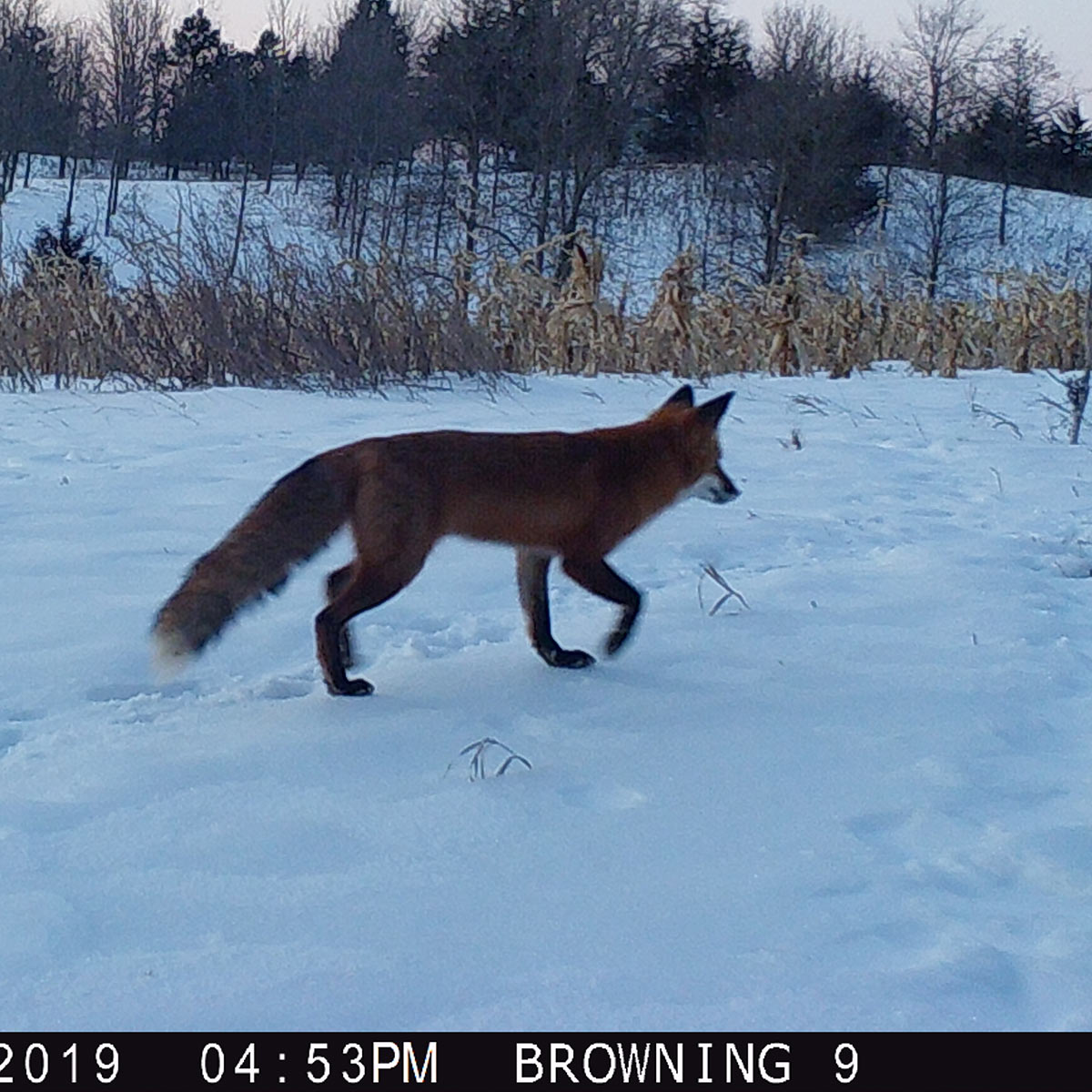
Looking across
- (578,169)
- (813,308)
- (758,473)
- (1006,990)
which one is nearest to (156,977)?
(1006,990)

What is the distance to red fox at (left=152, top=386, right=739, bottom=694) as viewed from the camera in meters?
3.35

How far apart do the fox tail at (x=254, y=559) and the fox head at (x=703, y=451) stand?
126 centimetres

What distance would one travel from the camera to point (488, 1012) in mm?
1854

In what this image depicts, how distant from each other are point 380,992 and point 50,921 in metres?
0.58

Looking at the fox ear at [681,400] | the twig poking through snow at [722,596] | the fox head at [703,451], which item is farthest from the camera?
the fox ear at [681,400]

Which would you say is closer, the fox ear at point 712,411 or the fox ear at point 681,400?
the fox ear at point 712,411

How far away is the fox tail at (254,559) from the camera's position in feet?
10.5

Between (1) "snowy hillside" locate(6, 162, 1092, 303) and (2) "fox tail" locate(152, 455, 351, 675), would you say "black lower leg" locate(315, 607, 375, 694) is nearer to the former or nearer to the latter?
(2) "fox tail" locate(152, 455, 351, 675)

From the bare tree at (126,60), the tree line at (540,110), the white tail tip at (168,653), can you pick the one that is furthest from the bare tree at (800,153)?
the white tail tip at (168,653)

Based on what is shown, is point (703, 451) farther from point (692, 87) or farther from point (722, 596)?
point (692, 87)
